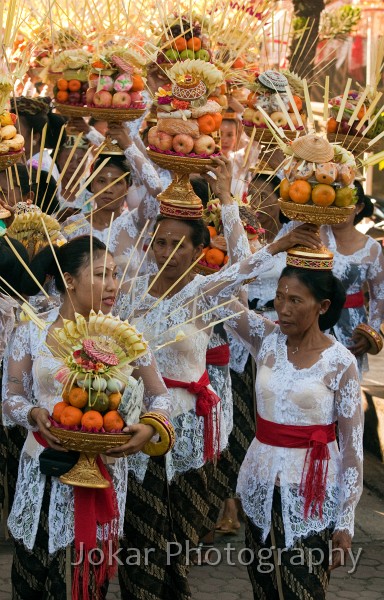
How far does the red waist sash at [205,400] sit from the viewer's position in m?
5.65

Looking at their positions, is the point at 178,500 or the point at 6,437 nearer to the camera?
the point at 178,500

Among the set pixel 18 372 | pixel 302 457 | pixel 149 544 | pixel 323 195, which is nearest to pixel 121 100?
pixel 323 195

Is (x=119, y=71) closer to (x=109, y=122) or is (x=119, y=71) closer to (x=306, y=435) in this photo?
(x=109, y=122)

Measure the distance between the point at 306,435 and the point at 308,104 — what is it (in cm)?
154

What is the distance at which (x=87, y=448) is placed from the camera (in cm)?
448

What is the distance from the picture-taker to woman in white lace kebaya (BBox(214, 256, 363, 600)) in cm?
495

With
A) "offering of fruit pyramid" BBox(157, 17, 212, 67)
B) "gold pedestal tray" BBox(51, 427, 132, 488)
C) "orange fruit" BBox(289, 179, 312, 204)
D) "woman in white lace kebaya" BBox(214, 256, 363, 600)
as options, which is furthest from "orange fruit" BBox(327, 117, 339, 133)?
"gold pedestal tray" BBox(51, 427, 132, 488)

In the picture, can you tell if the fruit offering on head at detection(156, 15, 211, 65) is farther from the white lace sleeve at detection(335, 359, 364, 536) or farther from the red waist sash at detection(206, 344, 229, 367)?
the white lace sleeve at detection(335, 359, 364, 536)

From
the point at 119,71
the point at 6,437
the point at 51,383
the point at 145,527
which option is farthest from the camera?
the point at 119,71

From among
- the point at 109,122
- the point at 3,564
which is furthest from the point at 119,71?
the point at 3,564

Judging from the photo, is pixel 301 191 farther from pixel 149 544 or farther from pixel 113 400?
pixel 149 544

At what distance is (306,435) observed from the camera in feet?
16.4

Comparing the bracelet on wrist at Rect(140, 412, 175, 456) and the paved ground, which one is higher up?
the bracelet on wrist at Rect(140, 412, 175, 456)

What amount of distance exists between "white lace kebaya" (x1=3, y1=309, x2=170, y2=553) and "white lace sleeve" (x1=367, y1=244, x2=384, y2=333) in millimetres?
2508
